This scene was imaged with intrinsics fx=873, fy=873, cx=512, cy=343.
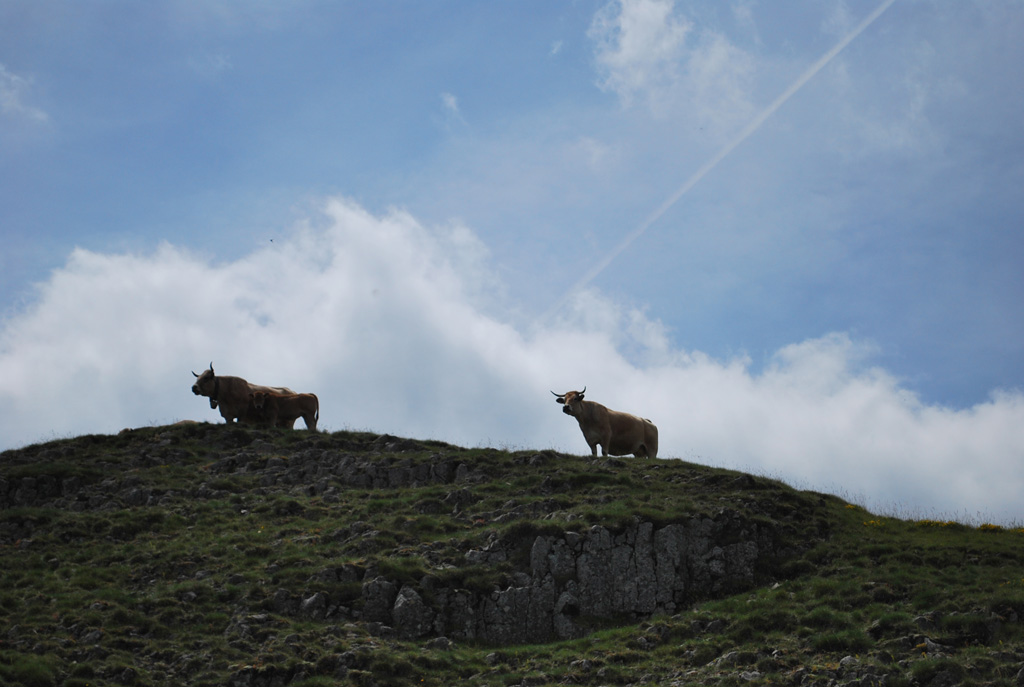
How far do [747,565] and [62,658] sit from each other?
19.2 metres

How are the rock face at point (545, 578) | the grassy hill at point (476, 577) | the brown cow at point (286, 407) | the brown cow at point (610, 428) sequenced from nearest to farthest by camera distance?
the grassy hill at point (476, 577)
the rock face at point (545, 578)
the brown cow at point (610, 428)
the brown cow at point (286, 407)

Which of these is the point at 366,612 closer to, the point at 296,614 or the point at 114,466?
the point at 296,614

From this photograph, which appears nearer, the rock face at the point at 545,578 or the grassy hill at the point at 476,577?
the grassy hill at the point at 476,577

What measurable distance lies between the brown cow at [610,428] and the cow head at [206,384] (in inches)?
631

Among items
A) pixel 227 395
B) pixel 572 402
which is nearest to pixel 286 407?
pixel 227 395

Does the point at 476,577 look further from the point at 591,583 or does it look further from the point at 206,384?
the point at 206,384

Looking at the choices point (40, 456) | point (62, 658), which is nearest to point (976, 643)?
point (62, 658)

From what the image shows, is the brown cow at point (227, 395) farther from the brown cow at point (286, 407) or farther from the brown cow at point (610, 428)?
the brown cow at point (610, 428)

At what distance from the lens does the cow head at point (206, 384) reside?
40719 millimetres

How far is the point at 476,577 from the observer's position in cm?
2594

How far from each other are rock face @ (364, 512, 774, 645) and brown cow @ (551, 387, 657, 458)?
33.1 ft

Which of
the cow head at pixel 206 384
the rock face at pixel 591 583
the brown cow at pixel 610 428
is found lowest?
the rock face at pixel 591 583

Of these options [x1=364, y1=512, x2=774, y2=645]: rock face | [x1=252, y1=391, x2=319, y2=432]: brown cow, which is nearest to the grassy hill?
[x1=364, y1=512, x2=774, y2=645]: rock face

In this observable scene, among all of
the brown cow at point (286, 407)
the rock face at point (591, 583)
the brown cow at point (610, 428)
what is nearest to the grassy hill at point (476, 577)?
the rock face at point (591, 583)
